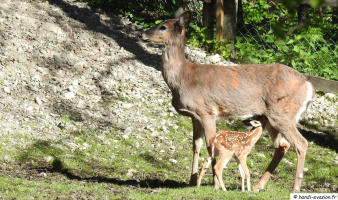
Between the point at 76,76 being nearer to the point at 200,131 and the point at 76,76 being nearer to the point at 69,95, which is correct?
the point at 69,95

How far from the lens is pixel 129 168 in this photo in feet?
22.5

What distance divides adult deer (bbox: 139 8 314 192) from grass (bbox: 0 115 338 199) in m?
0.64

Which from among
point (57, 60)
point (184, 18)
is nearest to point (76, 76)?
point (57, 60)

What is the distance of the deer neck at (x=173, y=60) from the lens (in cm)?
615

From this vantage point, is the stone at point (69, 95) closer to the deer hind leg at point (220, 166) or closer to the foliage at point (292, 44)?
the deer hind leg at point (220, 166)

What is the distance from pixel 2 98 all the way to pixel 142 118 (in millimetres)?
2461

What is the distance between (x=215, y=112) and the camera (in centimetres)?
598

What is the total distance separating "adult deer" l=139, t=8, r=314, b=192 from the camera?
19.2 ft

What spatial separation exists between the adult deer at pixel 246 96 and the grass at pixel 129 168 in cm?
64

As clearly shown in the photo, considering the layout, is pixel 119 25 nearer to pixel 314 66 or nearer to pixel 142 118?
pixel 142 118

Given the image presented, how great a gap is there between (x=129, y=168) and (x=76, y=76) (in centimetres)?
291

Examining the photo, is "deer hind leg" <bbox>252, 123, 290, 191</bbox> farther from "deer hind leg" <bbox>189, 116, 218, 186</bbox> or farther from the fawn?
"deer hind leg" <bbox>189, 116, 218, 186</bbox>

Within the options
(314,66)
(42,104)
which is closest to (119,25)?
(42,104)

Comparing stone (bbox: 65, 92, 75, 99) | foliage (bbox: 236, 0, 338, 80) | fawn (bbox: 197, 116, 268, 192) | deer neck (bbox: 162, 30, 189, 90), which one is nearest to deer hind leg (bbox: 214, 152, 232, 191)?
fawn (bbox: 197, 116, 268, 192)
